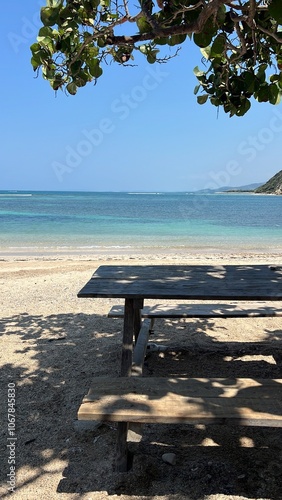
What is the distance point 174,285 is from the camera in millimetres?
2936

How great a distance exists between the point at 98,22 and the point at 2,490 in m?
3.68

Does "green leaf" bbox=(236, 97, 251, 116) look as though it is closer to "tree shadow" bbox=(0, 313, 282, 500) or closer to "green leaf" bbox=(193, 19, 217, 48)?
"green leaf" bbox=(193, 19, 217, 48)

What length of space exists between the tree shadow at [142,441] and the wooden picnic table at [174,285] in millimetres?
279

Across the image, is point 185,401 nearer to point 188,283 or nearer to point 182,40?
point 188,283

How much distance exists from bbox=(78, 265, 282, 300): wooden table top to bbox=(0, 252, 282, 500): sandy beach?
966 millimetres

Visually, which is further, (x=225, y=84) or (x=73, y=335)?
(x=73, y=335)

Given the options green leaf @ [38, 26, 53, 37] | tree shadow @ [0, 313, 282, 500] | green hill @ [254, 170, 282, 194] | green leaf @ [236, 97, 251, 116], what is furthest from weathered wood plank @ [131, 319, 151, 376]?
green hill @ [254, 170, 282, 194]

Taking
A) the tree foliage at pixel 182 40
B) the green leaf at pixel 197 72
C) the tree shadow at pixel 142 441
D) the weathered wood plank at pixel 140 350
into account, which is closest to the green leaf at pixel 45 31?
the tree foliage at pixel 182 40

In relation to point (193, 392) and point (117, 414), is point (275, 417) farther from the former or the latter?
point (117, 414)

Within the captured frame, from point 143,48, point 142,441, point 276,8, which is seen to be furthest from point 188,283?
point 143,48

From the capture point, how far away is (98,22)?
3646 millimetres

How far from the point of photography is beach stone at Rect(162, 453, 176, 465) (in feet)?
7.98

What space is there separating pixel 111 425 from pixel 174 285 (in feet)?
3.62

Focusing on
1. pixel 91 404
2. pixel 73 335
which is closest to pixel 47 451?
pixel 91 404
